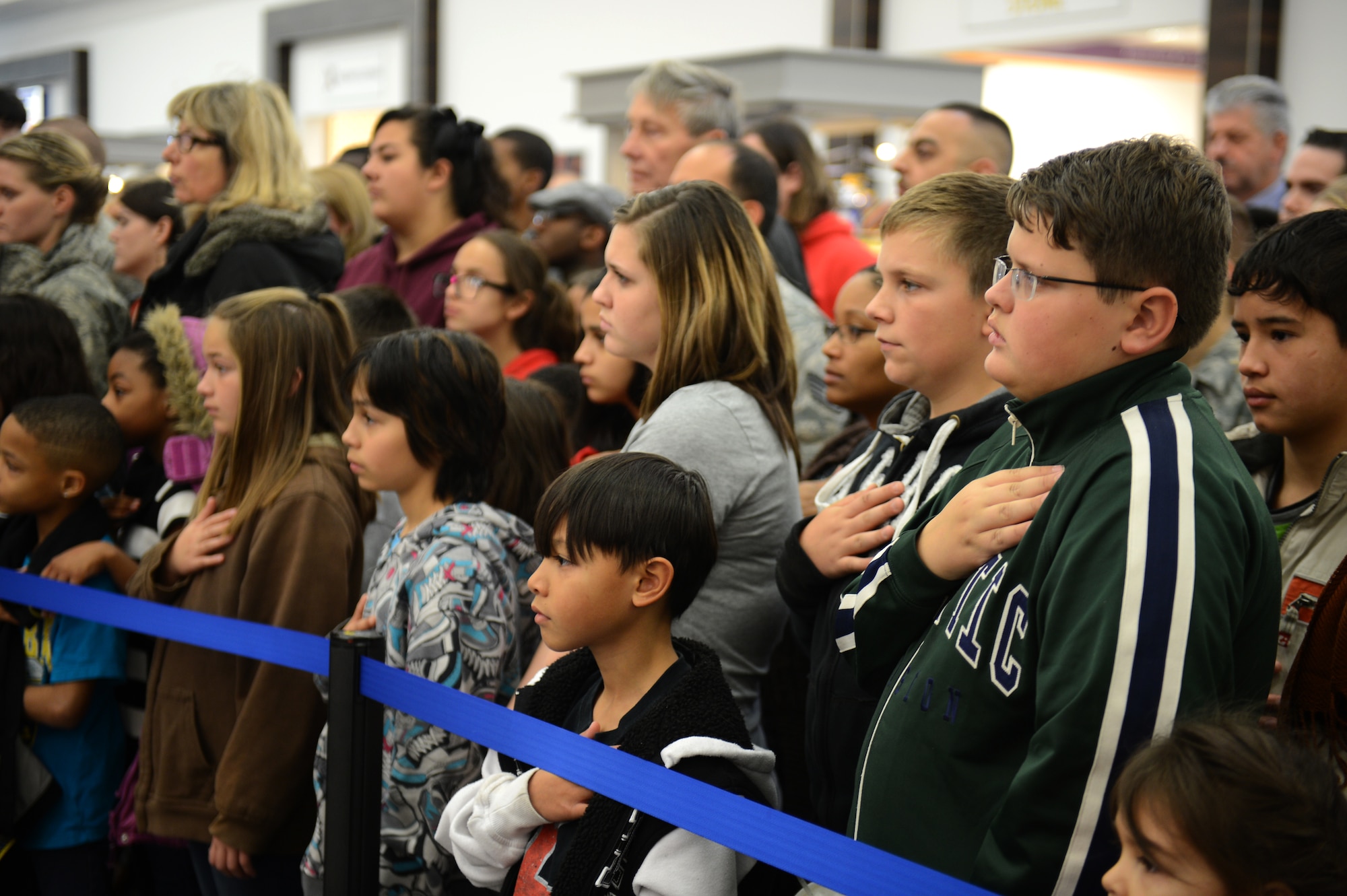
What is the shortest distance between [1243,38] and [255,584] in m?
7.84

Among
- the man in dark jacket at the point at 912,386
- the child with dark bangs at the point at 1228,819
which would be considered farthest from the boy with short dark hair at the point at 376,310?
the child with dark bangs at the point at 1228,819

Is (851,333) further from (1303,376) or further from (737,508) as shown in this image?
(1303,376)

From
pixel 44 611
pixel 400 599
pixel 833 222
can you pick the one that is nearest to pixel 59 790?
pixel 44 611

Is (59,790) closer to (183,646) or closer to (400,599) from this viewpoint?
(183,646)

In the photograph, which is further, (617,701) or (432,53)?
(432,53)

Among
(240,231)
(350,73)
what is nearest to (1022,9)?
(240,231)

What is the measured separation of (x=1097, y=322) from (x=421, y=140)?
11.6ft

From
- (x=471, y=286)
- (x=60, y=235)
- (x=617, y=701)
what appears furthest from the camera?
(x=60, y=235)

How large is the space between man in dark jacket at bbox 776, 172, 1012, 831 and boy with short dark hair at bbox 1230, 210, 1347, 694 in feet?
1.45

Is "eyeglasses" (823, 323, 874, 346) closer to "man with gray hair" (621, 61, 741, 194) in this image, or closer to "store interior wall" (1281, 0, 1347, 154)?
"man with gray hair" (621, 61, 741, 194)

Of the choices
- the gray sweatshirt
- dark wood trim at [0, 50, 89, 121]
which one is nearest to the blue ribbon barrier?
the gray sweatshirt

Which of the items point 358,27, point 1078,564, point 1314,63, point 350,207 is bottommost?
point 1078,564

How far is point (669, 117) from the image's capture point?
470cm

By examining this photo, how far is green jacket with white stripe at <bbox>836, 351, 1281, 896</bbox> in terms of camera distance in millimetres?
1274
